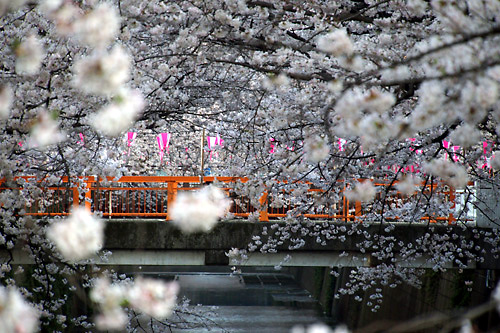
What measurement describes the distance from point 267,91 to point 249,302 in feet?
69.3

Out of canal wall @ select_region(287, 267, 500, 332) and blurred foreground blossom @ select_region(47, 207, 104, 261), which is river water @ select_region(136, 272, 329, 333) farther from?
blurred foreground blossom @ select_region(47, 207, 104, 261)

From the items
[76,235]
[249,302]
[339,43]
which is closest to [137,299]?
[76,235]

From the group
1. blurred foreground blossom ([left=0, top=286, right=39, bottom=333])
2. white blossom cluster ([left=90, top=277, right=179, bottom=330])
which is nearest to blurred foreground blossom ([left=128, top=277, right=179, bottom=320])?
white blossom cluster ([left=90, top=277, right=179, bottom=330])

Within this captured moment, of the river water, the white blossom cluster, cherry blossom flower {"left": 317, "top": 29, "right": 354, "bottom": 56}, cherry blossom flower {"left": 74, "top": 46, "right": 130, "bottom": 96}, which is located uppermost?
cherry blossom flower {"left": 317, "top": 29, "right": 354, "bottom": 56}

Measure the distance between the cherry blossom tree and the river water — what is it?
23.7 feet

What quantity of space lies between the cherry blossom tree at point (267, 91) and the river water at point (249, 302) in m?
7.22

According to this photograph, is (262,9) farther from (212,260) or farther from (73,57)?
(212,260)

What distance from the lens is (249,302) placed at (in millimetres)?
27891

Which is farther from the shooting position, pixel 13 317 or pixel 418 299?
pixel 418 299

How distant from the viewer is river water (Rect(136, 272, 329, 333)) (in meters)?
21.2

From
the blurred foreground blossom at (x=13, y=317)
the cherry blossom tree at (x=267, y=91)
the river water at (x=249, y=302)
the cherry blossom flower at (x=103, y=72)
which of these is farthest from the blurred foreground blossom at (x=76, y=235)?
the river water at (x=249, y=302)

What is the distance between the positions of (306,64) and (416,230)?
18.3 ft

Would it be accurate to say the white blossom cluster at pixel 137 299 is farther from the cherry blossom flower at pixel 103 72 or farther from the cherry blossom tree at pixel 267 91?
the cherry blossom flower at pixel 103 72

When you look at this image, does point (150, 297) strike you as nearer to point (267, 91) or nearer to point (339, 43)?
point (339, 43)
